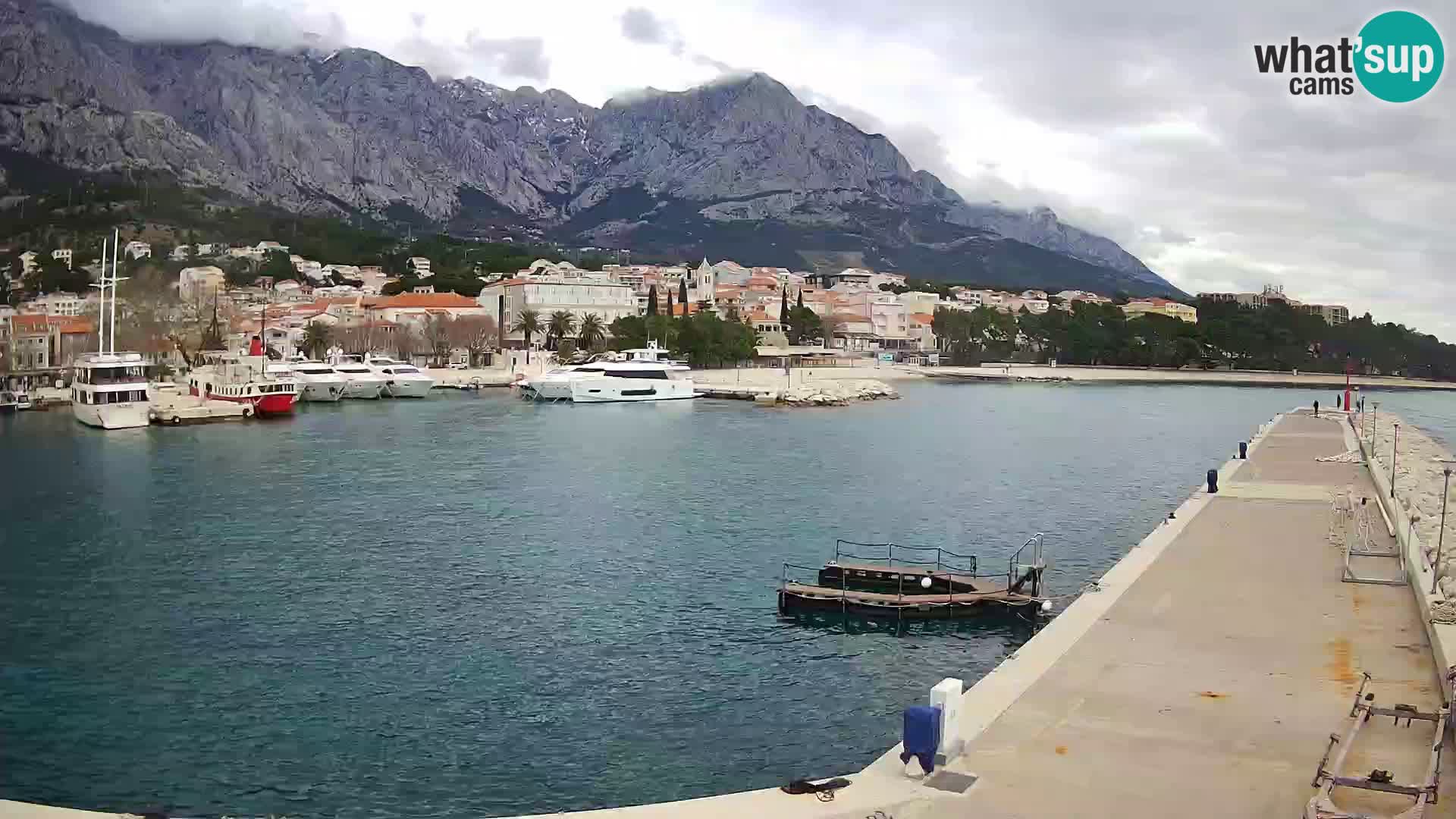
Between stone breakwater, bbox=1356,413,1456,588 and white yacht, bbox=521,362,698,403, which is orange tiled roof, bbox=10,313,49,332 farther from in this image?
stone breakwater, bbox=1356,413,1456,588

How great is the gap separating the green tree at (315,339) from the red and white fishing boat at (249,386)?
21.5 meters

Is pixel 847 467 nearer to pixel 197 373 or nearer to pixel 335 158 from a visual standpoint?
pixel 197 373

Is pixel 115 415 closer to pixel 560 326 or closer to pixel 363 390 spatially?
pixel 363 390

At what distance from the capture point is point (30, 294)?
87.2 metres

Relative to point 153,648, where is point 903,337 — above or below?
above

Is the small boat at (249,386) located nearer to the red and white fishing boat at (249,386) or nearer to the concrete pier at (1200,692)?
the red and white fishing boat at (249,386)

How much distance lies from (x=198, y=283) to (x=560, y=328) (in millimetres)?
28582

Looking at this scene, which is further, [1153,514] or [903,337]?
[903,337]

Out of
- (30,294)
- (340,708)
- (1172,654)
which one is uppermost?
(30,294)

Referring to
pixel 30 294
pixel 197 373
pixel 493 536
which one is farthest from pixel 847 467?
pixel 30 294

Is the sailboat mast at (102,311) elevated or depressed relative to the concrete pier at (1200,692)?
elevated

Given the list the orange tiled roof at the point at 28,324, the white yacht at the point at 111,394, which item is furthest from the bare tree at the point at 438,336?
the white yacht at the point at 111,394

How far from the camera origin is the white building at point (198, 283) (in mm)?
89750

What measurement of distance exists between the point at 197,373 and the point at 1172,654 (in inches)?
2413
